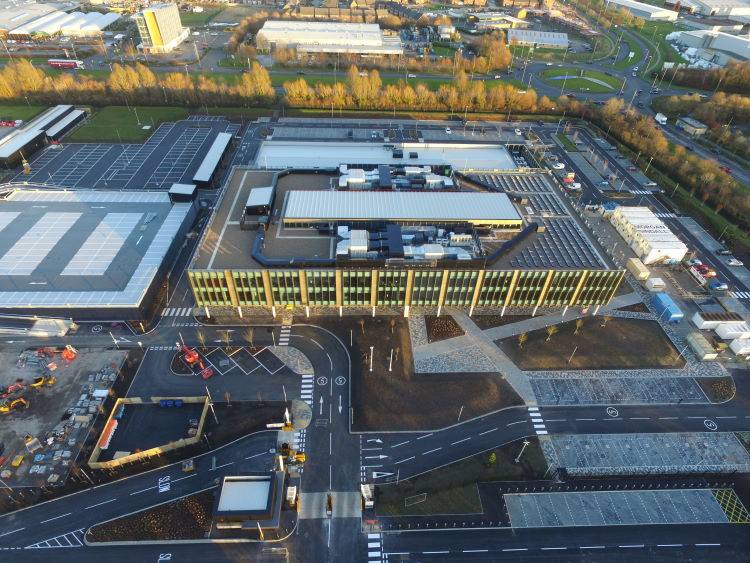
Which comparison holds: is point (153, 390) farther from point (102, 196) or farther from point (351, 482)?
point (102, 196)

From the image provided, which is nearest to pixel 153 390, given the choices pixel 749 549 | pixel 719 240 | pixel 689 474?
pixel 689 474

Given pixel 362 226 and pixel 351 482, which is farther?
pixel 362 226

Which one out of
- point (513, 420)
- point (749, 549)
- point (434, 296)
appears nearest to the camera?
point (749, 549)

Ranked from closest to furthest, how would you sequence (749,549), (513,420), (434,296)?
(749,549)
(513,420)
(434,296)

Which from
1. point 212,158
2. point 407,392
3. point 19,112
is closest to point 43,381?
point 407,392

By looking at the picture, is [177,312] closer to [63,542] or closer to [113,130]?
[63,542]

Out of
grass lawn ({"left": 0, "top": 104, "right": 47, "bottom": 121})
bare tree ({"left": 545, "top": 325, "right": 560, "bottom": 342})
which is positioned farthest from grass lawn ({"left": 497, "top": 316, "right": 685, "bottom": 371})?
grass lawn ({"left": 0, "top": 104, "right": 47, "bottom": 121})

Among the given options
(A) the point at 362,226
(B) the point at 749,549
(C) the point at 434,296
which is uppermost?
(A) the point at 362,226
